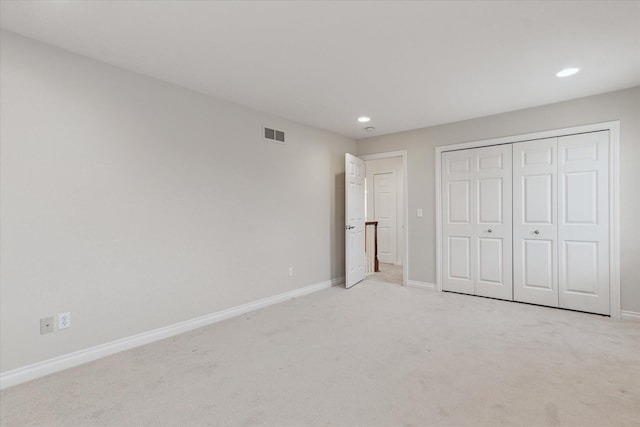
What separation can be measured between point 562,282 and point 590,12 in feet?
9.58

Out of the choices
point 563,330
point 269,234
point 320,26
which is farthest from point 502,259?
point 320,26

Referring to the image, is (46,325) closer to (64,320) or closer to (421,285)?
(64,320)

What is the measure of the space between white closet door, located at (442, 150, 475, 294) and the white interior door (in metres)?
2.75

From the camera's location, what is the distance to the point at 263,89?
10.5 feet

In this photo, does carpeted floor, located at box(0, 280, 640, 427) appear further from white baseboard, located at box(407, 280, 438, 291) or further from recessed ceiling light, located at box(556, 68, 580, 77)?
recessed ceiling light, located at box(556, 68, 580, 77)

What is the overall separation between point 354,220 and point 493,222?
1.94 metres

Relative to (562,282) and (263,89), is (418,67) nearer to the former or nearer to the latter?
(263,89)

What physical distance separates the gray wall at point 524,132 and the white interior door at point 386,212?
216cm

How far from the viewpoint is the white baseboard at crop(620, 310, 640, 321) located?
129 inches

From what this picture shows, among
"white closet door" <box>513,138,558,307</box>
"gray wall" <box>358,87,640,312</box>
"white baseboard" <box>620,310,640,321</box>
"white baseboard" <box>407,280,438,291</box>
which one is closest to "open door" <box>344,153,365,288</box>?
"gray wall" <box>358,87,640,312</box>

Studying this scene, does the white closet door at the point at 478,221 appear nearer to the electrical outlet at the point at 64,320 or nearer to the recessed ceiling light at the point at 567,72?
the recessed ceiling light at the point at 567,72

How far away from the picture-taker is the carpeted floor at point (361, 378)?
5.93 ft

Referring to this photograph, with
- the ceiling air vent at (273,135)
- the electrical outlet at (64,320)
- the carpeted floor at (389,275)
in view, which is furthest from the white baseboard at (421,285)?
the electrical outlet at (64,320)

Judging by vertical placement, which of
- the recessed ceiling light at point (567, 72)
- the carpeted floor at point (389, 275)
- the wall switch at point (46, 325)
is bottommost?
the carpeted floor at point (389, 275)
